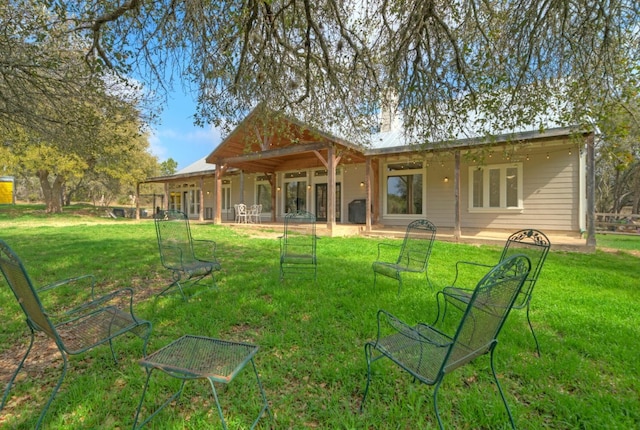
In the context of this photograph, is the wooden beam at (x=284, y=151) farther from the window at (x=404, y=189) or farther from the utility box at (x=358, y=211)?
the window at (x=404, y=189)

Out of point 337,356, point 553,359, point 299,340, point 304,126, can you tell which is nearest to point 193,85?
point 304,126

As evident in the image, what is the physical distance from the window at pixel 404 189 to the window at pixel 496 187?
1.68 metres

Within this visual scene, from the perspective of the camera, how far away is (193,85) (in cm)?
486

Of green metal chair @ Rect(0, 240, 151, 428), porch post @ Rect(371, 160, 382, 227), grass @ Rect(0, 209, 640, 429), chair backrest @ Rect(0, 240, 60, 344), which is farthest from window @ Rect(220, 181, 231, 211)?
chair backrest @ Rect(0, 240, 60, 344)

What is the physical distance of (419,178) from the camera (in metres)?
10.9

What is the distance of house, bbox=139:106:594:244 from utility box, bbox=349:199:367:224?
0.04 meters

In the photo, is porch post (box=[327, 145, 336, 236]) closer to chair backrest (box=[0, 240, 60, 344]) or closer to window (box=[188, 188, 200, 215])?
chair backrest (box=[0, 240, 60, 344])

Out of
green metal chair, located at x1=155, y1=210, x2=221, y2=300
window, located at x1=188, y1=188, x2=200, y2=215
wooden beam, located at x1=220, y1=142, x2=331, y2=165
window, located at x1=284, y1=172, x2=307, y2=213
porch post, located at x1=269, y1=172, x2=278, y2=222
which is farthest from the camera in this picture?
window, located at x1=188, y1=188, x2=200, y2=215

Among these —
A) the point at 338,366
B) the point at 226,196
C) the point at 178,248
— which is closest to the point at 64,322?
the point at 338,366

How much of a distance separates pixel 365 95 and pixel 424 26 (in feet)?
4.62

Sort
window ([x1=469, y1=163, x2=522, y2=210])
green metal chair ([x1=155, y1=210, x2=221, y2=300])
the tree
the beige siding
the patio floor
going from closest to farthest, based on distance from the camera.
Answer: green metal chair ([x1=155, y1=210, x2=221, y2=300]) → the tree → the patio floor → the beige siding → window ([x1=469, y1=163, x2=522, y2=210])

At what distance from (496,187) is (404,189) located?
9.67 ft

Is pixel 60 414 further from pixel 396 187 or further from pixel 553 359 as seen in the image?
pixel 396 187

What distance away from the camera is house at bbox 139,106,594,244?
771 centimetres
